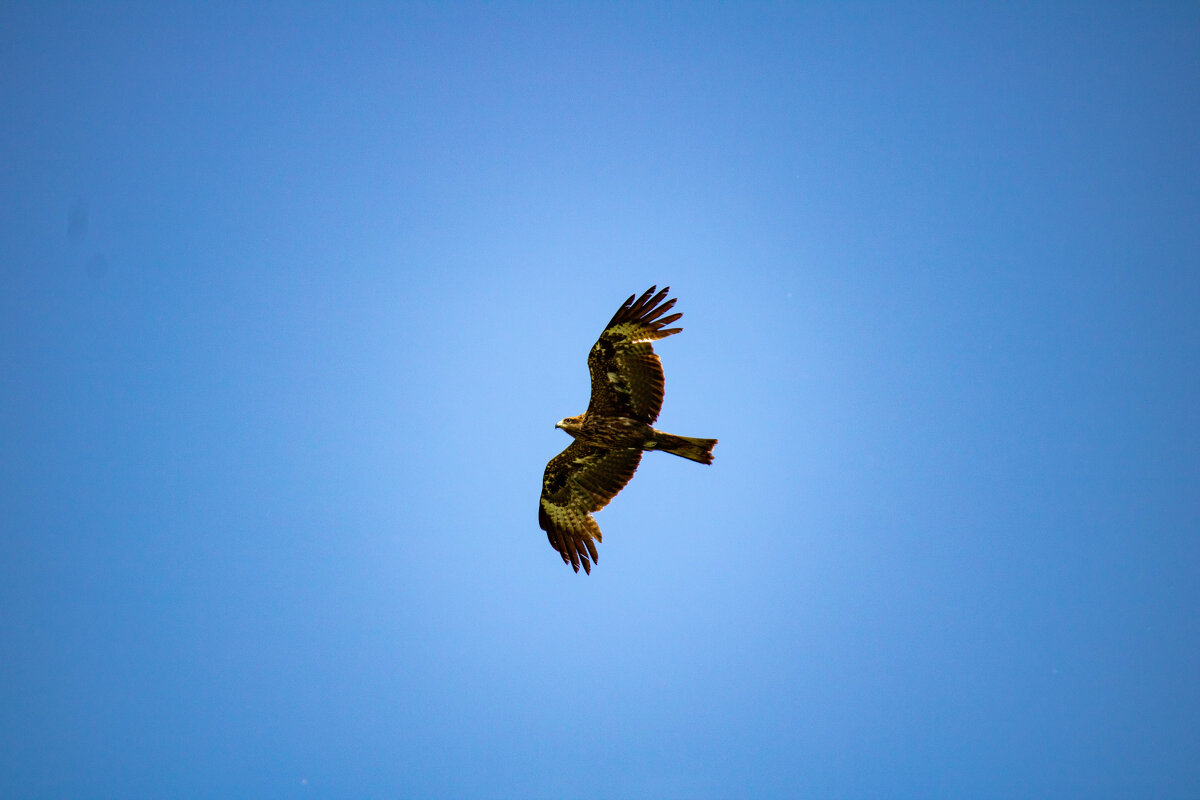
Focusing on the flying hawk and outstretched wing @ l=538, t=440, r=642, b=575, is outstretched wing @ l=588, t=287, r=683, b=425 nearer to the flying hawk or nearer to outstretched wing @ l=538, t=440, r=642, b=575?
the flying hawk

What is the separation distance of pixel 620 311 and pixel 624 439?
68.9 inches

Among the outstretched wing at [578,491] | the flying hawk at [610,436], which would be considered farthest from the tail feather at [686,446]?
the outstretched wing at [578,491]

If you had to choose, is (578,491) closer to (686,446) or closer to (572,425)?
(572,425)

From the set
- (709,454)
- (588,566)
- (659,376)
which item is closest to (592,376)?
(659,376)

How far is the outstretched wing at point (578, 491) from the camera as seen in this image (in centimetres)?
1050

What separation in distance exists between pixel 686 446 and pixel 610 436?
1129 millimetres

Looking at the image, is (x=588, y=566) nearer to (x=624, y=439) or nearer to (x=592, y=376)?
(x=624, y=439)

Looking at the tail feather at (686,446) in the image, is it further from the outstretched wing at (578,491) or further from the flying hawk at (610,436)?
the outstretched wing at (578,491)

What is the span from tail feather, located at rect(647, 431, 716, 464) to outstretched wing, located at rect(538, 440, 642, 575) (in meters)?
0.67

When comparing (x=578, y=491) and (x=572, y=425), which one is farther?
(x=578, y=491)

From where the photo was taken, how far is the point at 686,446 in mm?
9422

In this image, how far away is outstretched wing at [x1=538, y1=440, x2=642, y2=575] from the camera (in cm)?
1050

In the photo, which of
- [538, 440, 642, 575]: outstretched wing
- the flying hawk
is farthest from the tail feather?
[538, 440, 642, 575]: outstretched wing

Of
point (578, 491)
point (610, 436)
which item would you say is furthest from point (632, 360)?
point (578, 491)
